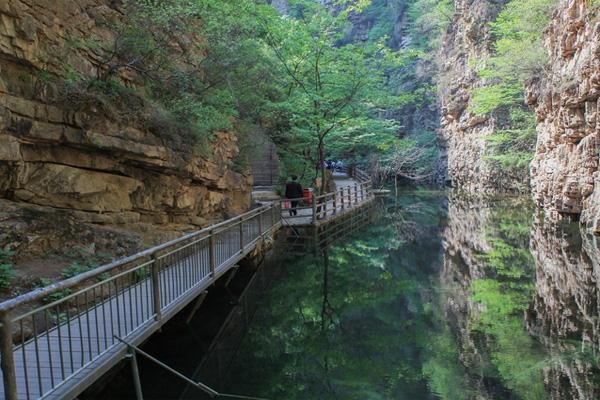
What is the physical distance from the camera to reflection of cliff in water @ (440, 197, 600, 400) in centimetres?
705

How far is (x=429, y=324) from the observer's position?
966cm

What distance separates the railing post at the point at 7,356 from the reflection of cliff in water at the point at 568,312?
683 centimetres

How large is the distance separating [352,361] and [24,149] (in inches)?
263

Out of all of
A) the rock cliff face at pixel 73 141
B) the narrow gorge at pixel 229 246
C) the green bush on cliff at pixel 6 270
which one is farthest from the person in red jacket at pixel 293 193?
the green bush on cliff at pixel 6 270

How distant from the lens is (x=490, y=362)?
7695 mm

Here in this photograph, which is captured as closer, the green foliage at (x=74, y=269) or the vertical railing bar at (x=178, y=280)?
the green foliage at (x=74, y=269)

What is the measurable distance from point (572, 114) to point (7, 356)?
73.8 feet

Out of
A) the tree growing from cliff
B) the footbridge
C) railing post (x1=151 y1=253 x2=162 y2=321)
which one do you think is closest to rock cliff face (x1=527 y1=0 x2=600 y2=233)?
the tree growing from cliff

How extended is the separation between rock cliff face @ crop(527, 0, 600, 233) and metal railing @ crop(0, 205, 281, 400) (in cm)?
1526

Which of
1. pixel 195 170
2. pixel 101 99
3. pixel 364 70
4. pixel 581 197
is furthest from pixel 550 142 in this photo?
pixel 101 99

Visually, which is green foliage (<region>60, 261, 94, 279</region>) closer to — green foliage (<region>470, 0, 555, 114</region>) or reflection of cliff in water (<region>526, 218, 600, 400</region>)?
reflection of cliff in water (<region>526, 218, 600, 400</region>)

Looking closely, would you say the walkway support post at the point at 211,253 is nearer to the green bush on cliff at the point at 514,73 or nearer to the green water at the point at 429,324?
the green water at the point at 429,324

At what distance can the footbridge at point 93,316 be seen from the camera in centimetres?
404

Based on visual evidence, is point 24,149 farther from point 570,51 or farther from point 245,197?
point 570,51
